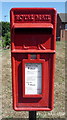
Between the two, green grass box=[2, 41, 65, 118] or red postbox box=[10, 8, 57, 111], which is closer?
red postbox box=[10, 8, 57, 111]

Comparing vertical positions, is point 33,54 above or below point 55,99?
above

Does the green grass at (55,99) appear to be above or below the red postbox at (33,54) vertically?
below

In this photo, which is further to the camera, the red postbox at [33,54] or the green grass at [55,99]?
the green grass at [55,99]

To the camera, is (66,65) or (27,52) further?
(66,65)

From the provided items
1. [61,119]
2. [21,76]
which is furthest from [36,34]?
[61,119]

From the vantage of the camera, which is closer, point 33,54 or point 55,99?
point 33,54

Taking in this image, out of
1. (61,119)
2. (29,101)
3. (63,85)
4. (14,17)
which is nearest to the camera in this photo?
(14,17)

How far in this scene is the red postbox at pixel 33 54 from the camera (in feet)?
7.27

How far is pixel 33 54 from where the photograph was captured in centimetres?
226

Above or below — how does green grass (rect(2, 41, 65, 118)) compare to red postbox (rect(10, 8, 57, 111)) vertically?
below

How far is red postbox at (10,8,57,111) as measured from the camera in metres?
2.21

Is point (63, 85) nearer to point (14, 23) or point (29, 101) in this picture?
point (29, 101)

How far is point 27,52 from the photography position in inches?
88.3

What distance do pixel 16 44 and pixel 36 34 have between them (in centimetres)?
26
